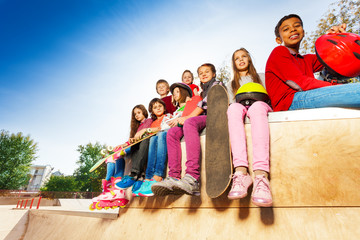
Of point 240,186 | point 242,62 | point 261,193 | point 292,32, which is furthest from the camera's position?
point 242,62

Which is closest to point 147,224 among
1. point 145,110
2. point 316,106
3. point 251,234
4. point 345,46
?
point 251,234

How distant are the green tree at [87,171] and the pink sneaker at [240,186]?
4330cm

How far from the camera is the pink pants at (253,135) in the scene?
1.59 m

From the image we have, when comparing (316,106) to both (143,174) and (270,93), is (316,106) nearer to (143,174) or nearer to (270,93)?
(270,93)

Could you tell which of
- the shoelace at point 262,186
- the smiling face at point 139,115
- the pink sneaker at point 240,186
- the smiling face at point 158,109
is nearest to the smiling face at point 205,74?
the smiling face at point 158,109

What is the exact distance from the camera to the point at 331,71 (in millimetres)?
2023

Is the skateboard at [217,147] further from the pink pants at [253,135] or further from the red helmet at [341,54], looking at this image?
the red helmet at [341,54]

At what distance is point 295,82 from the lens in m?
1.93

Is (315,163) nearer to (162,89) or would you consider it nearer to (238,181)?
(238,181)

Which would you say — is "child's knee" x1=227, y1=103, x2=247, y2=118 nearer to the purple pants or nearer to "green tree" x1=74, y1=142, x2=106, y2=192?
the purple pants

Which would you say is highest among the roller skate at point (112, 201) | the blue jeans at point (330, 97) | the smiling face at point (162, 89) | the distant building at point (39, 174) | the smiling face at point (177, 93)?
the smiling face at point (162, 89)

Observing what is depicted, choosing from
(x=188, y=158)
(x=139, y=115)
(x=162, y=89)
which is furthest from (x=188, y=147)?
(x=162, y=89)

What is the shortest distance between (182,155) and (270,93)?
1.26 m

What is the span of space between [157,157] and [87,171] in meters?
48.8
